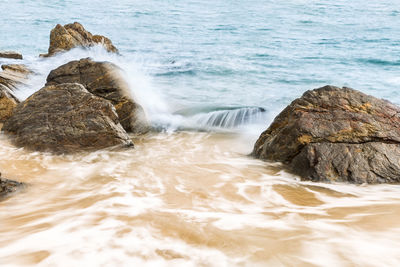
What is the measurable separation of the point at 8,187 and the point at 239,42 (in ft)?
55.8

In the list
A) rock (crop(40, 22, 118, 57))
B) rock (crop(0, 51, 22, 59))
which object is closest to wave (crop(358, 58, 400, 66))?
rock (crop(40, 22, 118, 57))

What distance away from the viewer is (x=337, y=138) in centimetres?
452

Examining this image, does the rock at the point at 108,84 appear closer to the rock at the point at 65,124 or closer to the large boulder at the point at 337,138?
the rock at the point at 65,124

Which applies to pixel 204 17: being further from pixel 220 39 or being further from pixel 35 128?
pixel 35 128

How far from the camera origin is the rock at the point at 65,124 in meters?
5.18

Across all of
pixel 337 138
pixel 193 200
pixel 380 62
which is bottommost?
pixel 193 200

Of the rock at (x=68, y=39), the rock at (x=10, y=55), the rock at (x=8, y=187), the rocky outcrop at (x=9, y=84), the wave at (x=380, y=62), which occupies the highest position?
the rock at (x=68, y=39)

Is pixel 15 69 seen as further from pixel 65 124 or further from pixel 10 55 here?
pixel 65 124

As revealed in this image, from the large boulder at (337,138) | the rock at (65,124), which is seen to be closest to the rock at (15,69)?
the rock at (65,124)

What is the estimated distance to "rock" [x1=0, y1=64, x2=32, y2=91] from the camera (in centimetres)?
819

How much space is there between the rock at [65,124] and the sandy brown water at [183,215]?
0.70ft

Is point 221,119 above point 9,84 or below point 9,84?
below

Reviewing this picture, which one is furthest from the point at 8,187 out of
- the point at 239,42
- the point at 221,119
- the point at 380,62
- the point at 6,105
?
the point at 239,42

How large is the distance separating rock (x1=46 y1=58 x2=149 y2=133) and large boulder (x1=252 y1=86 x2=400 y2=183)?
2441mm
